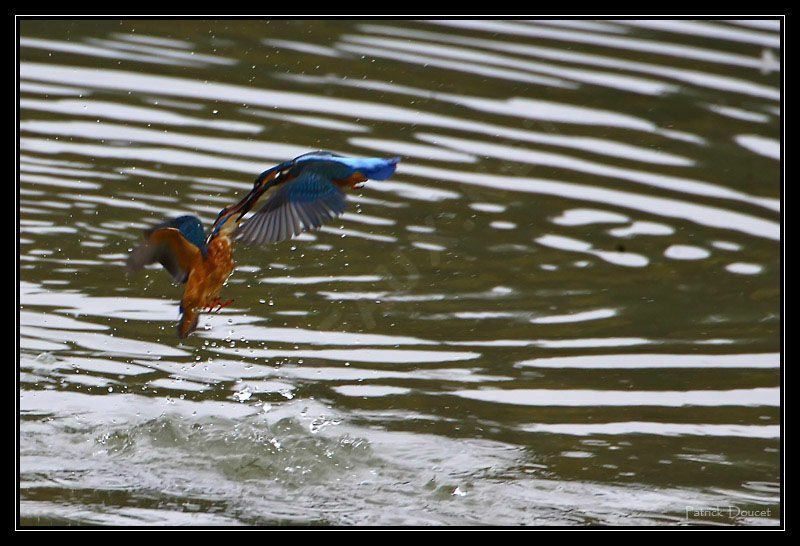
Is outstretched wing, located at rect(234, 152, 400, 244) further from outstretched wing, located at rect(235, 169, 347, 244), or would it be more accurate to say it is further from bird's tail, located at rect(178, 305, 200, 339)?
bird's tail, located at rect(178, 305, 200, 339)

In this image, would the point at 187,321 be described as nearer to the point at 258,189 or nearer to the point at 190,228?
the point at 190,228

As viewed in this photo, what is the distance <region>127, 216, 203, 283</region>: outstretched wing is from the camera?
442 cm

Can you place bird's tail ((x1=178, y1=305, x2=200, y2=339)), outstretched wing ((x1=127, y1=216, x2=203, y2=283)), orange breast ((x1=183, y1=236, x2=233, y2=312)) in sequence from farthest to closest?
bird's tail ((x1=178, y1=305, x2=200, y2=339)), orange breast ((x1=183, y1=236, x2=233, y2=312)), outstretched wing ((x1=127, y1=216, x2=203, y2=283))

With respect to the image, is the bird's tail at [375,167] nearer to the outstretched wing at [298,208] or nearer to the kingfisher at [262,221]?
the kingfisher at [262,221]

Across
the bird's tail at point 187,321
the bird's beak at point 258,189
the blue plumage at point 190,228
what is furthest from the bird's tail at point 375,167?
the bird's tail at point 187,321

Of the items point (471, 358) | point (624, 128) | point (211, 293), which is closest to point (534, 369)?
point (471, 358)

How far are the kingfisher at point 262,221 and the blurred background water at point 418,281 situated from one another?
666 millimetres

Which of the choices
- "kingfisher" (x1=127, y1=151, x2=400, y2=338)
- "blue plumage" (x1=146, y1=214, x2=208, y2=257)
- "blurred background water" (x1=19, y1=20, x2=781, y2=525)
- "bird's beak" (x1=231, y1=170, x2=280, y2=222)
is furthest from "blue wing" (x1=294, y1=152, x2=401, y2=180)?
"blurred background water" (x1=19, y1=20, x2=781, y2=525)

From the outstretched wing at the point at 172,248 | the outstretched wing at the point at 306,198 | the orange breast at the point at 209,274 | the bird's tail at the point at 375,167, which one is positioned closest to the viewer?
the bird's tail at the point at 375,167

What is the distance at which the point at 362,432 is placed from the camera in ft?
16.1

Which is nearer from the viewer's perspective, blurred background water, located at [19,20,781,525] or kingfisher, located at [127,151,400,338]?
kingfisher, located at [127,151,400,338]

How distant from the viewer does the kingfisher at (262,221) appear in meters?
4.31

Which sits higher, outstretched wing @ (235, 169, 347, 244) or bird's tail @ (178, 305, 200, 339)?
outstretched wing @ (235, 169, 347, 244)

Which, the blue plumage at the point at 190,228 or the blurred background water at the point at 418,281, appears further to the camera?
the blurred background water at the point at 418,281
